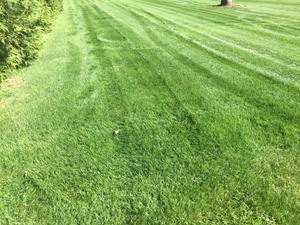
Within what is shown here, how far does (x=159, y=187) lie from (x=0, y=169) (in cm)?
204

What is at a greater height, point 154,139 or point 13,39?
point 13,39

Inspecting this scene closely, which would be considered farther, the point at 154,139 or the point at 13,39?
the point at 13,39

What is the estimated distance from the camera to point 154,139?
3.04m

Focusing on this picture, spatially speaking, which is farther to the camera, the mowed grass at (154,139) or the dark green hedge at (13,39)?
the dark green hedge at (13,39)

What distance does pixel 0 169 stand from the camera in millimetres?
2621

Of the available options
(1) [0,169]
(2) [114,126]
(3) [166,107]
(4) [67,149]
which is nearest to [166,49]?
(3) [166,107]

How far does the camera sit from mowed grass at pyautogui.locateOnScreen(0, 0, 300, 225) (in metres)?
2.17

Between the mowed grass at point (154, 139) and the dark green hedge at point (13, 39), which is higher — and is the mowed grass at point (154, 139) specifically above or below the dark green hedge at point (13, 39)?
below

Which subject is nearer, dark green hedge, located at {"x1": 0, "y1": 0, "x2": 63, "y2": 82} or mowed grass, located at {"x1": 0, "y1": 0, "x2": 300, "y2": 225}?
mowed grass, located at {"x1": 0, "y1": 0, "x2": 300, "y2": 225}

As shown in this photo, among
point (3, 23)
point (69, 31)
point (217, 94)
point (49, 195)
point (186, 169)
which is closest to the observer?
point (49, 195)

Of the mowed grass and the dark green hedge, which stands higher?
the dark green hedge

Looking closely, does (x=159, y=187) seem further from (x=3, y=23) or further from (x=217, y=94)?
(x=3, y=23)

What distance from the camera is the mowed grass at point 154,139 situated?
85.4 inches

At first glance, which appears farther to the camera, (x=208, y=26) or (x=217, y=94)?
(x=208, y=26)
